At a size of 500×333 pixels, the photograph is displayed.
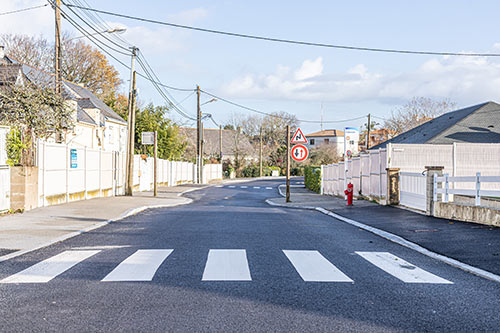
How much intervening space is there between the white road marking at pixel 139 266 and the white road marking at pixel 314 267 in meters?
2.10

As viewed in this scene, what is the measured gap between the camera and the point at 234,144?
92000 mm

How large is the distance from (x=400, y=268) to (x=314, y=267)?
4.40 ft

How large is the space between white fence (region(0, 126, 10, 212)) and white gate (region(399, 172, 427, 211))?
42.0 feet

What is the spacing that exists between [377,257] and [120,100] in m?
61.4

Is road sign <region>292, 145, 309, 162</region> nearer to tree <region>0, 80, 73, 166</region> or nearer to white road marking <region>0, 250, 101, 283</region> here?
tree <region>0, 80, 73, 166</region>

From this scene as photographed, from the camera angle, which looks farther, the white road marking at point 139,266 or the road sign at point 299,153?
the road sign at point 299,153

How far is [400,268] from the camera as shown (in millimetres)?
7965

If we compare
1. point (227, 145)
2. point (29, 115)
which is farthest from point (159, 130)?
point (227, 145)

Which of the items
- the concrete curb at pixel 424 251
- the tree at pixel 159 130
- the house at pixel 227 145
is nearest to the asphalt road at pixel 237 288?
the concrete curb at pixel 424 251

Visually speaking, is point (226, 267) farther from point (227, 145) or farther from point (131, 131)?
point (227, 145)

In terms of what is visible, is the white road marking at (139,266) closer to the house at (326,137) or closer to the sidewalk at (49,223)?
the sidewalk at (49,223)

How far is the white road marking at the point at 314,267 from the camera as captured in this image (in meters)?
7.04

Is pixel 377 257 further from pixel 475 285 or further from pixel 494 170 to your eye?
pixel 494 170

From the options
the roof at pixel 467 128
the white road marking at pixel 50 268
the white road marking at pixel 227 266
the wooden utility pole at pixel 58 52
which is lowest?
the white road marking at pixel 50 268
